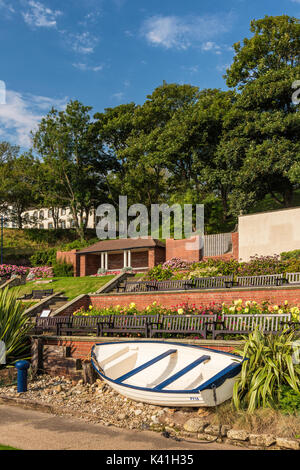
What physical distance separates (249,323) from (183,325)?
2110 mm

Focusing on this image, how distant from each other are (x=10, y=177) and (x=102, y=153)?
1245 cm

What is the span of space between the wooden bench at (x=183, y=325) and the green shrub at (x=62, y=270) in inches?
839

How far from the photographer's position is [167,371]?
9.06 m

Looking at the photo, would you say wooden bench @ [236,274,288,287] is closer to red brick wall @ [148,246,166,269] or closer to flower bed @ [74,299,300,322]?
flower bed @ [74,299,300,322]

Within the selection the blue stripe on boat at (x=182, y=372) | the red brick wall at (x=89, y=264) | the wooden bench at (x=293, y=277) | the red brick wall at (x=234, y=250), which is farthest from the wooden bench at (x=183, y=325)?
the red brick wall at (x=89, y=264)

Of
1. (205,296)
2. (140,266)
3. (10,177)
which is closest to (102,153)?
(10,177)

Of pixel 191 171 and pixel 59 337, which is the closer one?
pixel 59 337

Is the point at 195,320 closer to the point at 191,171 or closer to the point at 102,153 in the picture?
the point at 191,171

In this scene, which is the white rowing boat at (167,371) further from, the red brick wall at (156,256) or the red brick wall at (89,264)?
the red brick wall at (89,264)

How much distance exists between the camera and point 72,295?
22.4 meters

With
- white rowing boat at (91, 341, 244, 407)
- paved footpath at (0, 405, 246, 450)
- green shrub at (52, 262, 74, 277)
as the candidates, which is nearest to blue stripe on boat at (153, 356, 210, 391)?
white rowing boat at (91, 341, 244, 407)

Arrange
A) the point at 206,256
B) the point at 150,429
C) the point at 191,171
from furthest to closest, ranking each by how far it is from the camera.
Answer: the point at 191,171 → the point at 206,256 → the point at 150,429

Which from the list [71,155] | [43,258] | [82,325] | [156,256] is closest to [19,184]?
[71,155]

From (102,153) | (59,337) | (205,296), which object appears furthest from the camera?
(102,153)
